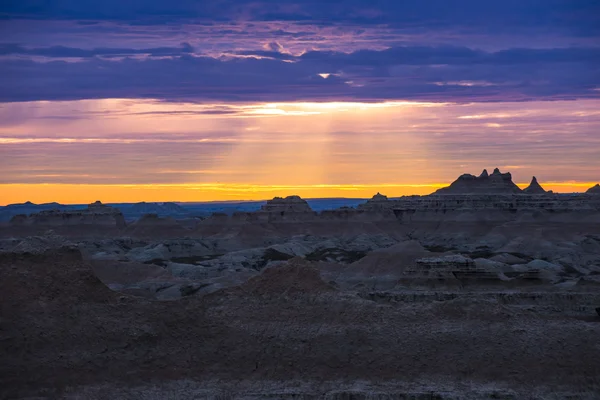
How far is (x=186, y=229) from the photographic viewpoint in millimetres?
168250

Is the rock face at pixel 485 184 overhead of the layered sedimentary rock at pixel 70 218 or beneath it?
overhead

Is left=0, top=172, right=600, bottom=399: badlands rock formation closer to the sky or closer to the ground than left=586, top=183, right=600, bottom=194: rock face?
closer to the ground

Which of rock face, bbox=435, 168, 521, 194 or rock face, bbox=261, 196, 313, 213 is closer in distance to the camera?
rock face, bbox=435, 168, 521, 194

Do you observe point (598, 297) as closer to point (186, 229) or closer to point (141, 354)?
point (141, 354)

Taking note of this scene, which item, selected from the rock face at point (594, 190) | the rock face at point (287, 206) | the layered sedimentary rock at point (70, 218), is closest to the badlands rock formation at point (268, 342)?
the layered sedimentary rock at point (70, 218)

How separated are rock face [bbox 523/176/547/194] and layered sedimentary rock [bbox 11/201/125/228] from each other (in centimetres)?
7046

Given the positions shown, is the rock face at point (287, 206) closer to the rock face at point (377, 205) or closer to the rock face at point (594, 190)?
the rock face at point (377, 205)

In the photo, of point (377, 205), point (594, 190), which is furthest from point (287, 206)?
point (594, 190)

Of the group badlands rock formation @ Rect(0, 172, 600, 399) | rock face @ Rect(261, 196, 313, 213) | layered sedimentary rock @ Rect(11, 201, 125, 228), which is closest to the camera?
badlands rock formation @ Rect(0, 172, 600, 399)

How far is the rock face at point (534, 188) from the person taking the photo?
569 feet

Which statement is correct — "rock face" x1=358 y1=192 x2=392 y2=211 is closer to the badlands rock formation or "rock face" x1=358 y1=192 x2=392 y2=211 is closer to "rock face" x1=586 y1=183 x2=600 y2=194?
"rock face" x1=586 y1=183 x2=600 y2=194

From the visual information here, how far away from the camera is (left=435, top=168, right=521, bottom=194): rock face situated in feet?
546

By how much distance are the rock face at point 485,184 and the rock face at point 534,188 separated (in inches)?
164

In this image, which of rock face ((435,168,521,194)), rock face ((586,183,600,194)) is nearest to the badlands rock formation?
rock face ((435,168,521,194))
